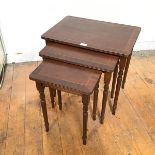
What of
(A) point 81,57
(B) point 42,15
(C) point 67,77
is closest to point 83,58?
(A) point 81,57

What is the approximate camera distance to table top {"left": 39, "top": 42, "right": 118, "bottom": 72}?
1.30m

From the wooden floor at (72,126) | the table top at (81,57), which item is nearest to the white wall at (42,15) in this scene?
the wooden floor at (72,126)

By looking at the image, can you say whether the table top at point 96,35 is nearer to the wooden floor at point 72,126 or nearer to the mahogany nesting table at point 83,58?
the mahogany nesting table at point 83,58

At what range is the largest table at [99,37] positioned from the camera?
1381mm

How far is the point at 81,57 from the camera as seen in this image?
1.37 m

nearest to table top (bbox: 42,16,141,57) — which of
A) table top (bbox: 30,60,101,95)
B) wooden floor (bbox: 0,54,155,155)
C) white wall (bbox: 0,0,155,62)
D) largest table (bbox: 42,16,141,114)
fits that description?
largest table (bbox: 42,16,141,114)

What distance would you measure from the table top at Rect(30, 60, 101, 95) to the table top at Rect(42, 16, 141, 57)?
0.18 metres

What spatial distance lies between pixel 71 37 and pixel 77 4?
0.82m

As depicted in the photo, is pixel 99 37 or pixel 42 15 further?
pixel 42 15

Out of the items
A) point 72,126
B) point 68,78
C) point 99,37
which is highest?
point 99,37

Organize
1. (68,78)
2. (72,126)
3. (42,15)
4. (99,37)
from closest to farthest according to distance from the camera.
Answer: (68,78) → (99,37) → (72,126) → (42,15)

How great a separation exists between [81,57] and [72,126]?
1.85 ft

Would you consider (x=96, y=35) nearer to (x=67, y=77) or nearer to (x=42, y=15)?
(x=67, y=77)

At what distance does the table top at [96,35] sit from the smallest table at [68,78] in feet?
0.62
